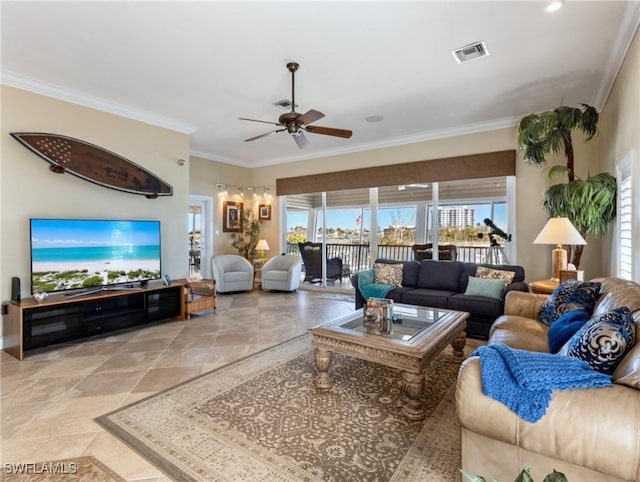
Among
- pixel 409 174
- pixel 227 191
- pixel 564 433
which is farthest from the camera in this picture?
pixel 227 191

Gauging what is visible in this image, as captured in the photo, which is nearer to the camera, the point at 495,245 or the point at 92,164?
the point at 92,164

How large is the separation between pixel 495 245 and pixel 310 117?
12.5 ft

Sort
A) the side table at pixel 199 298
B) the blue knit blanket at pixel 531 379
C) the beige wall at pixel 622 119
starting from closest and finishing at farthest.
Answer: the blue knit blanket at pixel 531 379 < the beige wall at pixel 622 119 < the side table at pixel 199 298

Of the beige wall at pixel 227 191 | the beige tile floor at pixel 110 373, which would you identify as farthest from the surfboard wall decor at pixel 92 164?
the beige wall at pixel 227 191

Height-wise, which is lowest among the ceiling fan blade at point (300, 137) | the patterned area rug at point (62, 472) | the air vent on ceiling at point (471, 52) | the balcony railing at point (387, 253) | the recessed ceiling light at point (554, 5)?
the patterned area rug at point (62, 472)

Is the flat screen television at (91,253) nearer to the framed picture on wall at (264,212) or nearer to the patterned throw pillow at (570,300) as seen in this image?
the framed picture on wall at (264,212)

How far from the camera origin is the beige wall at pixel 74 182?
3.60 meters

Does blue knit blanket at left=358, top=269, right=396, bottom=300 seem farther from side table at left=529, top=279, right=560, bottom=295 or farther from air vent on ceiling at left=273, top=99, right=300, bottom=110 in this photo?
air vent on ceiling at left=273, top=99, right=300, bottom=110

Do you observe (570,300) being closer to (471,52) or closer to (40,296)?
(471,52)

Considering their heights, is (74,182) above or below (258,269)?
above

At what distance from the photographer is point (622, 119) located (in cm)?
318

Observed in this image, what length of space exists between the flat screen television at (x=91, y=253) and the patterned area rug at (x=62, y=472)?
2.47 meters

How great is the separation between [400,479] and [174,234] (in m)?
4.60

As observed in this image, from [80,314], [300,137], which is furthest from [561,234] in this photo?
[80,314]
